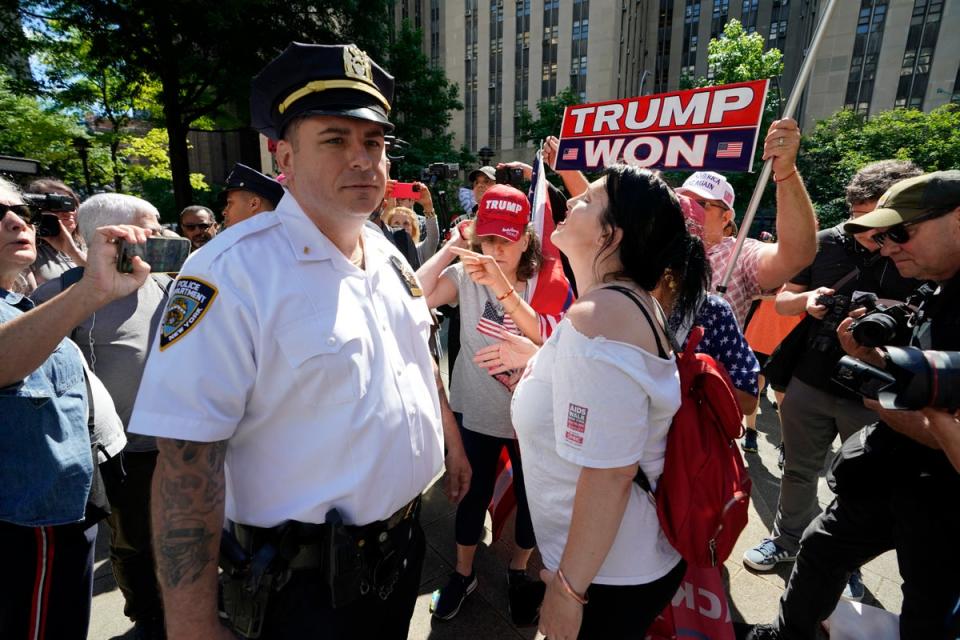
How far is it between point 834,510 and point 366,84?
2749 millimetres

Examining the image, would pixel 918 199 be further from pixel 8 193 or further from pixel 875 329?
pixel 8 193

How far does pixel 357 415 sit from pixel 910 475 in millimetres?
2231

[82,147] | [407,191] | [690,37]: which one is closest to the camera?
[407,191]

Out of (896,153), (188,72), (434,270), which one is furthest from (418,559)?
(896,153)

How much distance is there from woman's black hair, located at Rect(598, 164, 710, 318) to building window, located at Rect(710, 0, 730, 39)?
161 ft

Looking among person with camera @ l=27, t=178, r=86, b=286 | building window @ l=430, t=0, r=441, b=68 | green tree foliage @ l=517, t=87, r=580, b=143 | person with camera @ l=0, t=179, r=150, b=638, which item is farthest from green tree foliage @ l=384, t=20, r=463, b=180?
person with camera @ l=0, t=179, r=150, b=638

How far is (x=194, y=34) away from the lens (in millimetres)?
13891

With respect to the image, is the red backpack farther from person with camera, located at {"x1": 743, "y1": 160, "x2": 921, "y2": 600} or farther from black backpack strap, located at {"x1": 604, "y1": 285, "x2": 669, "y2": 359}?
person with camera, located at {"x1": 743, "y1": 160, "x2": 921, "y2": 600}

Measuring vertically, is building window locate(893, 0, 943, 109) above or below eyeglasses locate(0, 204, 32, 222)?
above

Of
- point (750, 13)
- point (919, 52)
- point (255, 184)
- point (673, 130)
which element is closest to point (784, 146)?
point (673, 130)

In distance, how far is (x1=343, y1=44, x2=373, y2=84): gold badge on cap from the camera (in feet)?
5.01

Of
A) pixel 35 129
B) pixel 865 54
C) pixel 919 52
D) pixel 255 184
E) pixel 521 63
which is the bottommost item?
pixel 255 184

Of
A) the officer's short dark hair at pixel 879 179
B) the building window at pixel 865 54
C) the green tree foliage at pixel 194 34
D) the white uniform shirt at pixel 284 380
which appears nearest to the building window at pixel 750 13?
the building window at pixel 865 54

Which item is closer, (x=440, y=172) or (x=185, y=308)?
(x=185, y=308)
